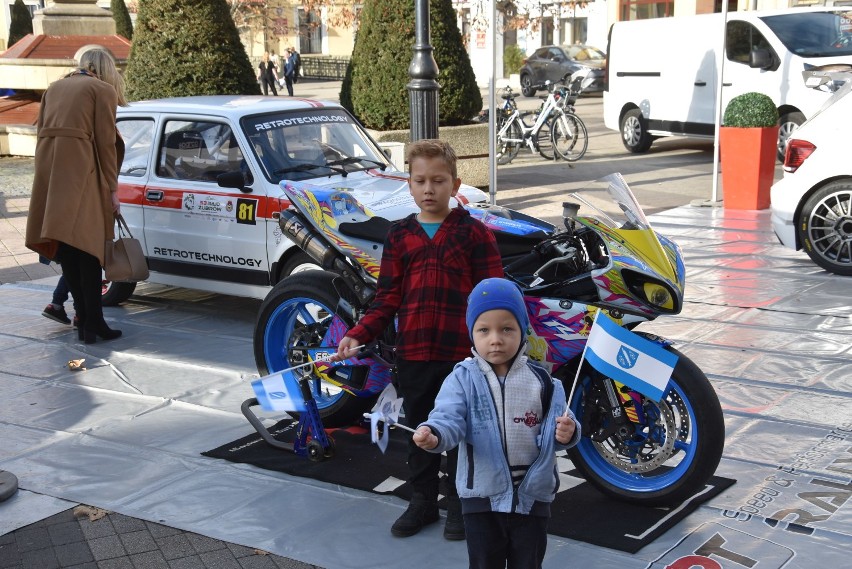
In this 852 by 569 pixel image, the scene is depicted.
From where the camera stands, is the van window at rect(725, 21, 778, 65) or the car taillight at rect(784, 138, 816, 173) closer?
the car taillight at rect(784, 138, 816, 173)

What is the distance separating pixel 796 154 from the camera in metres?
9.70

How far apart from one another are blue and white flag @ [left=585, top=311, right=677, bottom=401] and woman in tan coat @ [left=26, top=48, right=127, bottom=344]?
451 cm

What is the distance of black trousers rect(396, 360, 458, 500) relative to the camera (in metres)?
4.44

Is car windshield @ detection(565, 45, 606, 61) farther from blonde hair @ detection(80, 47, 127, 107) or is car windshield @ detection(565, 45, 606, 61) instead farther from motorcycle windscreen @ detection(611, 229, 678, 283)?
motorcycle windscreen @ detection(611, 229, 678, 283)

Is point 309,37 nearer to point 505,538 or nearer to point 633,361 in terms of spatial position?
point 633,361

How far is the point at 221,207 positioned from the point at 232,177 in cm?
31

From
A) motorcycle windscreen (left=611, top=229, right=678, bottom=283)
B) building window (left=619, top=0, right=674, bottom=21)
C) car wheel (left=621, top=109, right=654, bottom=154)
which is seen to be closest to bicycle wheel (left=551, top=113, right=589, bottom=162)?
car wheel (left=621, top=109, right=654, bottom=154)

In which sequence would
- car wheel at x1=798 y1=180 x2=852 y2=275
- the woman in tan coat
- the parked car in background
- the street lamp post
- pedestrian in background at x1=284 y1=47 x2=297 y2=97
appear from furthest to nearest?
1. pedestrian in background at x1=284 y1=47 x2=297 y2=97
2. the parked car in background
3. the street lamp post
4. car wheel at x1=798 y1=180 x2=852 y2=275
5. the woman in tan coat

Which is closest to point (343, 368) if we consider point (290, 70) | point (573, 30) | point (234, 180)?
point (234, 180)

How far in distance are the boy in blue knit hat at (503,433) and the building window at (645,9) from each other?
1701 inches

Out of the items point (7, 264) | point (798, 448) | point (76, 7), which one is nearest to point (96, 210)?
point (7, 264)

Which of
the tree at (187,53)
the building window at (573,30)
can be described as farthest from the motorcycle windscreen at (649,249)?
the building window at (573,30)

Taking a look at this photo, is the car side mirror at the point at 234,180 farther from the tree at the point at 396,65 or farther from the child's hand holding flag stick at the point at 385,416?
the tree at the point at 396,65

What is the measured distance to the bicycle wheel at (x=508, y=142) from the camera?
A: 17.3 metres
